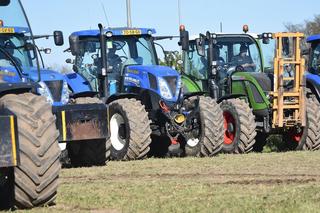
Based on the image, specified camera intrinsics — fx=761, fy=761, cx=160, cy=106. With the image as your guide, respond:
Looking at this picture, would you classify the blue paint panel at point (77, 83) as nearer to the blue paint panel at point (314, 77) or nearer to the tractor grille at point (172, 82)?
the tractor grille at point (172, 82)

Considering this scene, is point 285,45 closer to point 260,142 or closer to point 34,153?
point 260,142

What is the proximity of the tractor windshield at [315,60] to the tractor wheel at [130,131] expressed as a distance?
4.65m

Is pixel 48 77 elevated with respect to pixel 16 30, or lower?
lower

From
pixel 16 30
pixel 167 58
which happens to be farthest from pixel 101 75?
pixel 16 30

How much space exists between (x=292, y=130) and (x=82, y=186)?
23.9ft

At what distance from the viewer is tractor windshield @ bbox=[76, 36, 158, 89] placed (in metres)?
15.5

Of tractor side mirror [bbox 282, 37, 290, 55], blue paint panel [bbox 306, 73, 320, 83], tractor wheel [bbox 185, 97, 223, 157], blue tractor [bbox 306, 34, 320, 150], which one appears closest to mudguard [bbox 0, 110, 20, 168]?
tractor wheel [bbox 185, 97, 223, 157]

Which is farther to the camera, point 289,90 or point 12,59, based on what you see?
point 289,90

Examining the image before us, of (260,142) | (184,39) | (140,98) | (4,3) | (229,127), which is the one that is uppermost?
(4,3)

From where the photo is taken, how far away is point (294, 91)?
15.4m

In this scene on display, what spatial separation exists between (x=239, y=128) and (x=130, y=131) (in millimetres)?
2334

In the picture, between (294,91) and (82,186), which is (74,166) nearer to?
(82,186)

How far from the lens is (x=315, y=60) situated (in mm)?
16875

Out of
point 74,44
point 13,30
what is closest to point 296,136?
point 74,44
